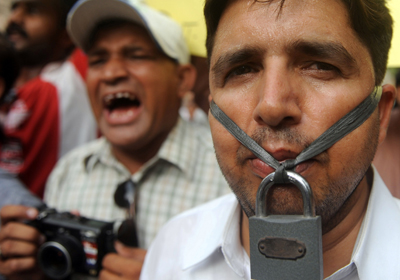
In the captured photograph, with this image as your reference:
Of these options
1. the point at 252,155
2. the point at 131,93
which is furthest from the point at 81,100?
the point at 252,155

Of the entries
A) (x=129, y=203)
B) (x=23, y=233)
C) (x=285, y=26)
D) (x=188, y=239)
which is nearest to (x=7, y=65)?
(x=23, y=233)

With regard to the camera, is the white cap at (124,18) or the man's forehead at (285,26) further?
the white cap at (124,18)

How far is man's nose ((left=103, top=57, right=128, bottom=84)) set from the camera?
244 centimetres

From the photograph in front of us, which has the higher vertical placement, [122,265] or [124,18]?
[124,18]

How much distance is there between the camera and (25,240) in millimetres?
2170

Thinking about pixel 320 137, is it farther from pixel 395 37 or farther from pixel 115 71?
pixel 115 71

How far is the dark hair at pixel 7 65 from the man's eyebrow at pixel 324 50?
2668mm

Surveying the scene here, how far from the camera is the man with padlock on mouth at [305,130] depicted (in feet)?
3.61

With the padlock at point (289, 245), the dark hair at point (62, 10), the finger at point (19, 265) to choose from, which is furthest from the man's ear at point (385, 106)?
the dark hair at point (62, 10)

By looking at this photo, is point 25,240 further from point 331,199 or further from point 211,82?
point 331,199

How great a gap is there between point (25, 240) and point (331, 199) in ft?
5.59

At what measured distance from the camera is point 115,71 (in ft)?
8.02

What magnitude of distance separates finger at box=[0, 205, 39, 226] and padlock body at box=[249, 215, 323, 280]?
→ 155cm

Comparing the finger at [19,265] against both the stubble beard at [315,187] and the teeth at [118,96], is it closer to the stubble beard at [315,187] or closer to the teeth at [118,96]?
the teeth at [118,96]
